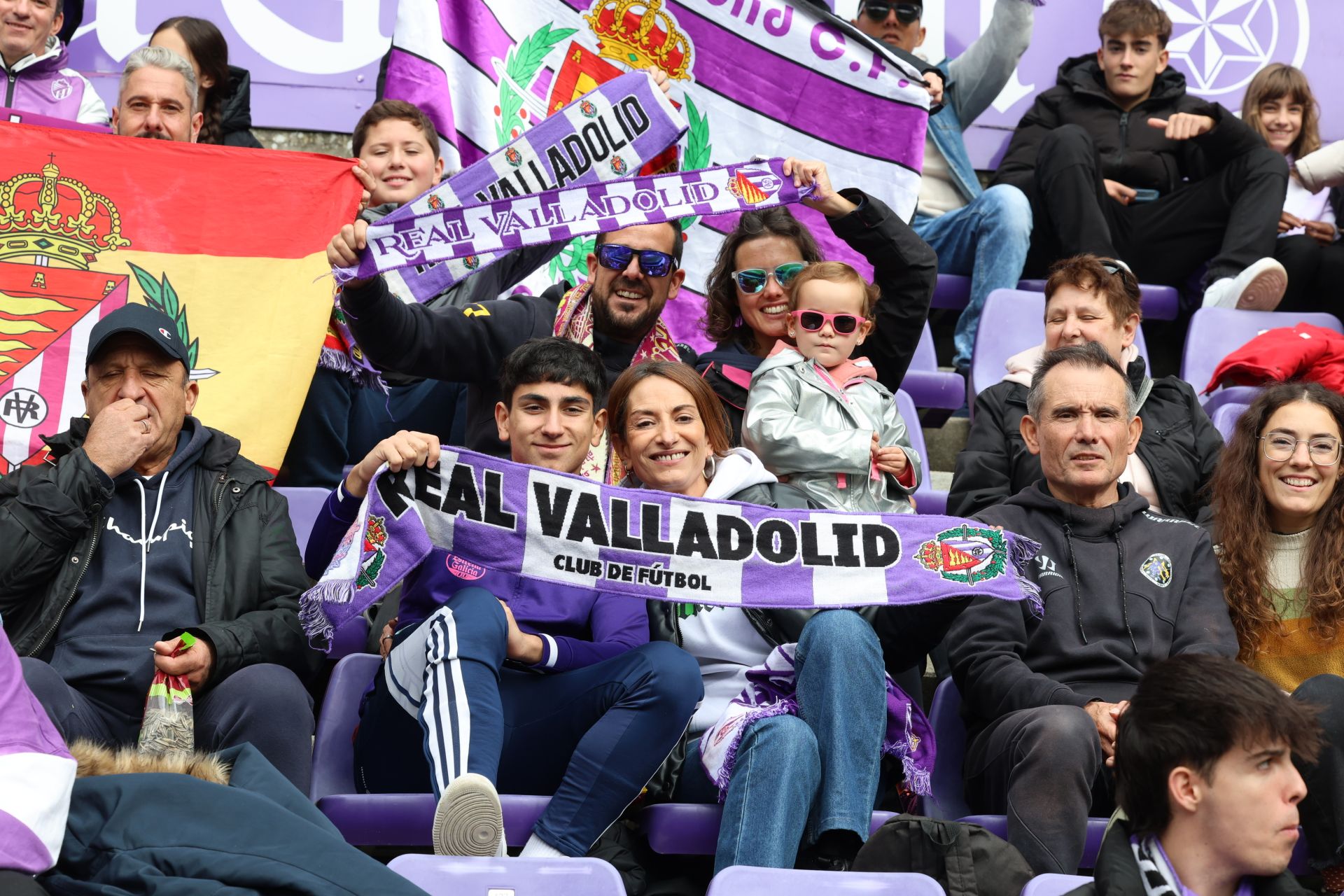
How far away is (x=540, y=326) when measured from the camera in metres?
4.54

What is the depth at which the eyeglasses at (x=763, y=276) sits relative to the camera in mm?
4488

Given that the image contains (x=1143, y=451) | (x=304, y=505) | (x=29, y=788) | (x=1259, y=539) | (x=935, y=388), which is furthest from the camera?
(x=935, y=388)

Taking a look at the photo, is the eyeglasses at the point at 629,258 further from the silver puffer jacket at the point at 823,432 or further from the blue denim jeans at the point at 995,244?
the blue denim jeans at the point at 995,244

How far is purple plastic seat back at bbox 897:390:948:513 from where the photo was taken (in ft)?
15.1

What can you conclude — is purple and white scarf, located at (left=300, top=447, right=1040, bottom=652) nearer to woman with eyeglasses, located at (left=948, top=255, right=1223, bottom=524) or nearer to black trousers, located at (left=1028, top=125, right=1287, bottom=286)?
woman with eyeglasses, located at (left=948, top=255, right=1223, bottom=524)

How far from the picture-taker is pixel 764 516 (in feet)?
11.6

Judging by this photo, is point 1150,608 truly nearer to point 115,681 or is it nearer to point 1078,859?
point 1078,859

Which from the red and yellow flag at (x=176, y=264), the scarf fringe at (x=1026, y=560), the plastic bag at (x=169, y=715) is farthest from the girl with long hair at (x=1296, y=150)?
the plastic bag at (x=169, y=715)

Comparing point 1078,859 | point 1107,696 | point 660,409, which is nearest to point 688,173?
point 660,409

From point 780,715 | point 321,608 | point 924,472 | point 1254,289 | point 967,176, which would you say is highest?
point 967,176

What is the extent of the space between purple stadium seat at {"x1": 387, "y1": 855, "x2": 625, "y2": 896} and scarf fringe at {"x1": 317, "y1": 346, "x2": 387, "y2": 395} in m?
2.25

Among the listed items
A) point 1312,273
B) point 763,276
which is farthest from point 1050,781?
point 1312,273

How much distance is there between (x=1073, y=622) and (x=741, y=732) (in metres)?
0.89

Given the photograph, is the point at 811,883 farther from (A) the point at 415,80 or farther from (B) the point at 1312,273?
(B) the point at 1312,273
